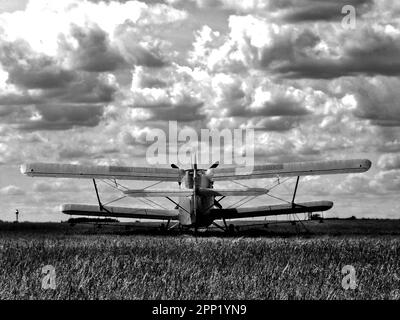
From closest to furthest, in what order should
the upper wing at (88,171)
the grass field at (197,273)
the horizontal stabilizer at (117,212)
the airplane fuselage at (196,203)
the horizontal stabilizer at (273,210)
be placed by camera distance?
the grass field at (197,273), the upper wing at (88,171), the airplane fuselage at (196,203), the horizontal stabilizer at (273,210), the horizontal stabilizer at (117,212)

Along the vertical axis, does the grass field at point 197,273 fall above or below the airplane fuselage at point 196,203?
below

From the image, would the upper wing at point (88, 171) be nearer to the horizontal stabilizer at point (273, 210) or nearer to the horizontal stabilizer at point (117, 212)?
the horizontal stabilizer at point (117, 212)

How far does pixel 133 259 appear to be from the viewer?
1077 centimetres

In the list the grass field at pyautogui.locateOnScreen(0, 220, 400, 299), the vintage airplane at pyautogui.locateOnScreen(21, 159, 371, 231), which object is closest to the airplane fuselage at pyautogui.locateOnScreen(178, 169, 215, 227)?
the vintage airplane at pyautogui.locateOnScreen(21, 159, 371, 231)

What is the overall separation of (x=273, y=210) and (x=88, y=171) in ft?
22.8

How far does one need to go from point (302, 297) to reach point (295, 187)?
1633 cm

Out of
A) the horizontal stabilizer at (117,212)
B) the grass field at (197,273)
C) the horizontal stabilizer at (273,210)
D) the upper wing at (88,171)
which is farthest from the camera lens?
A: the horizontal stabilizer at (117,212)

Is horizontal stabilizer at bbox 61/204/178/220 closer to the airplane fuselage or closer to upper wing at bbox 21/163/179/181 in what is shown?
the airplane fuselage

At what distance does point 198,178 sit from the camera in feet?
81.3

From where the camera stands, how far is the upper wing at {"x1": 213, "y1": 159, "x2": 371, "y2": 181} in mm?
→ 22969

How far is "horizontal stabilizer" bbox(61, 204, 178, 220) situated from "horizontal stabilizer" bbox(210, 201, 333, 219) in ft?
8.36

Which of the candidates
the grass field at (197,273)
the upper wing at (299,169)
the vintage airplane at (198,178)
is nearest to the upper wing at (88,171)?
the vintage airplane at (198,178)

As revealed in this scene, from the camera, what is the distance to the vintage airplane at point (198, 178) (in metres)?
22.9

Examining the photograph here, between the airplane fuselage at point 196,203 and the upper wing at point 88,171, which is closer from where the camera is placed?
the upper wing at point 88,171
